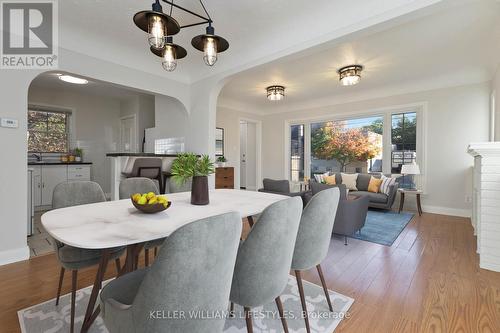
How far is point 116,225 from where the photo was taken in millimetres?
1185

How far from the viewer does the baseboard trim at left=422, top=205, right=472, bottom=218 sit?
431 centimetres

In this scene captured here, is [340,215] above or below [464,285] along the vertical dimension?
above

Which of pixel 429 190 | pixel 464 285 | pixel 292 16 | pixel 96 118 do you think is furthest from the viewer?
pixel 96 118

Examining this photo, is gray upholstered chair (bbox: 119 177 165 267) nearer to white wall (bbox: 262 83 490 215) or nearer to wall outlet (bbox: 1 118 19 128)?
wall outlet (bbox: 1 118 19 128)

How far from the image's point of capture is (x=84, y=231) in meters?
1.08

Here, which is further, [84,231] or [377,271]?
[377,271]

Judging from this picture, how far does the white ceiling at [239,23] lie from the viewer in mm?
2254

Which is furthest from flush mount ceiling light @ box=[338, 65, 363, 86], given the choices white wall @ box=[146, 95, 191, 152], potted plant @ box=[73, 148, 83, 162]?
potted plant @ box=[73, 148, 83, 162]

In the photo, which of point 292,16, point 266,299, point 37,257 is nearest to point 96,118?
point 37,257

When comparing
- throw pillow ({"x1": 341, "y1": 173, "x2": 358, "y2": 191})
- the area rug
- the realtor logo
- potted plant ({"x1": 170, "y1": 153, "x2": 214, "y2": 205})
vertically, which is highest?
the realtor logo

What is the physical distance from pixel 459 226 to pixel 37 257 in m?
5.58

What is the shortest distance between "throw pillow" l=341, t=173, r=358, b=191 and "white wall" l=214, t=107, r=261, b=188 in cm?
267

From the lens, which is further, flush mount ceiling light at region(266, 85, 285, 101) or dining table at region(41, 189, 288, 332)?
flush mount ceiling light at region(266, 85, 285, 101)

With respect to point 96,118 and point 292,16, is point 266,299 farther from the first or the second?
point 96,118
